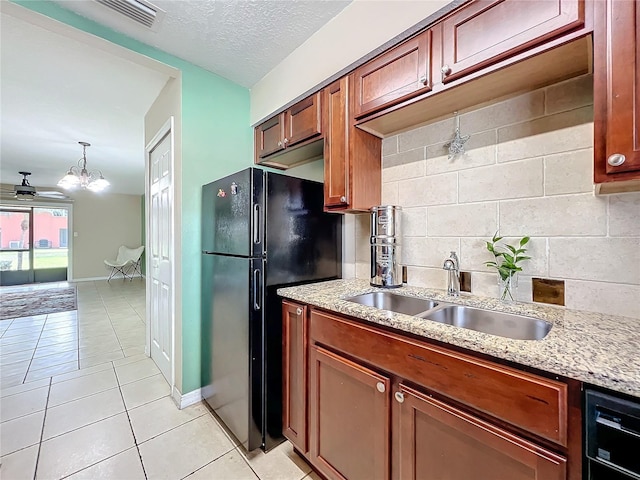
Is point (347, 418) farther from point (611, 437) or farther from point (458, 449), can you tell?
point (611, 437)

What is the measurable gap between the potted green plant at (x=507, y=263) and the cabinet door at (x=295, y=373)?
945 mm

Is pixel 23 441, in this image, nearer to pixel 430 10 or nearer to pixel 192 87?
pixel 192 87

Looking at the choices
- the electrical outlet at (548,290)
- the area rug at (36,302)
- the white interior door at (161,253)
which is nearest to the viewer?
the electrical outlet at (548,290)

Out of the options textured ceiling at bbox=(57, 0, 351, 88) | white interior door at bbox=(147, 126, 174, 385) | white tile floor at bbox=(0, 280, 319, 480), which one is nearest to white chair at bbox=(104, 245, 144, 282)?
white tile floor at bbox=(0, 280, 319, 480)

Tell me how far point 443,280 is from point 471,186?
527 millimetres

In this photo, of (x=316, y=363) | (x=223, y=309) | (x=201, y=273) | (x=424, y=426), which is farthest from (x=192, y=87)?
(x=424, y=426)

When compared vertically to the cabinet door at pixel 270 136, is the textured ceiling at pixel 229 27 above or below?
above

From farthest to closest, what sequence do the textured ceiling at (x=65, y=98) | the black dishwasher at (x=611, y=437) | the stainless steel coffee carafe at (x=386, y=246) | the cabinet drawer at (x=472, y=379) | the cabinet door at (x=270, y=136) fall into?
the cabinet door at (x=270, y=136) < the textured ceiling at (x=65, y=98) < the stainless steel coffee carafe at (x=386, y=246) < the cabinet drawer at (x=472, y=379) < the black dishwasher at (x=611, y=437)

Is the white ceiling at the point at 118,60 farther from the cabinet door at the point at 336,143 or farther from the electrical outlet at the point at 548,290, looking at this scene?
the electrical outlet at the point at 548,290

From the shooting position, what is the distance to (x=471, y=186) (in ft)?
4.70

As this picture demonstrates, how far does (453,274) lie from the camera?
141 centimetres

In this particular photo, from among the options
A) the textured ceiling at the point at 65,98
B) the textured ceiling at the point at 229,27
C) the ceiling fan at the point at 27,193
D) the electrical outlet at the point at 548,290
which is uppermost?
the textured ceiling at the point at 65,98

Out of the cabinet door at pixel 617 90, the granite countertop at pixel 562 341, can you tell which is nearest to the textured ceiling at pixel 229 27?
the cabinet door at pixel 617 90

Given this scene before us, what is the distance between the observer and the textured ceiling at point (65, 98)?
1.92 metres
